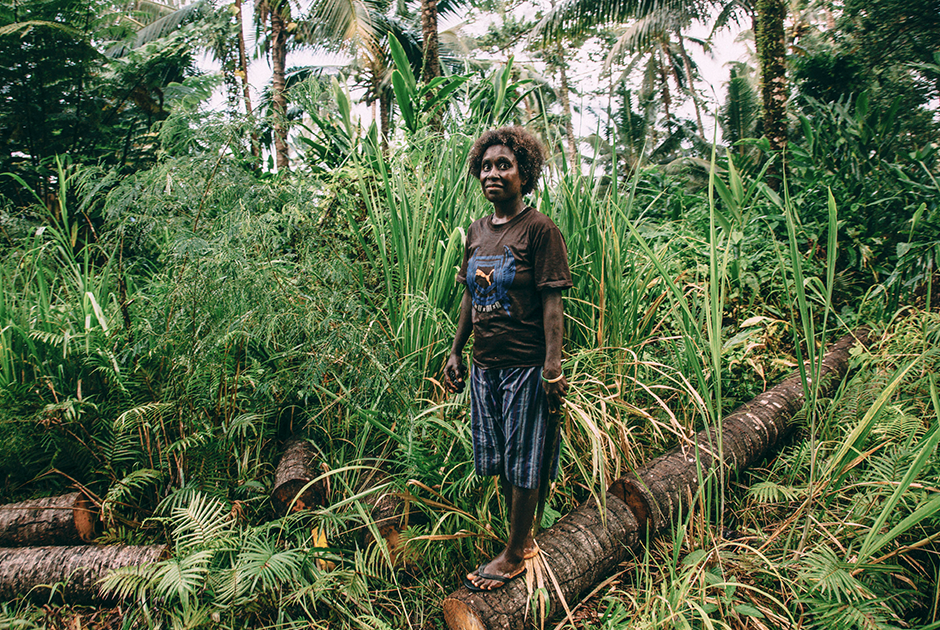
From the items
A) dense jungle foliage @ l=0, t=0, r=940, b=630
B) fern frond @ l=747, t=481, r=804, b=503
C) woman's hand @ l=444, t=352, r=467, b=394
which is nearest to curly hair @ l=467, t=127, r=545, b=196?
dense jungle foliage @ l=0, t=0, r=940, b=630

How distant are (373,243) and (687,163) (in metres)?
10.3

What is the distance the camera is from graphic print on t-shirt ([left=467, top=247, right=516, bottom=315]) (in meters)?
1.70

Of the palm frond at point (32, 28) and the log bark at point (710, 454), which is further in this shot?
the palm frond at point (32, 28)

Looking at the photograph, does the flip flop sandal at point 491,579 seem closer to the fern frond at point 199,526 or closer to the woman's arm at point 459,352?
the woman's arm at point 459,352

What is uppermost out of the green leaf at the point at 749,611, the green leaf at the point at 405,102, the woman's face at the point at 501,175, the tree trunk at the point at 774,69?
the tree trunk at the point at 774,69

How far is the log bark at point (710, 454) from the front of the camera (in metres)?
1.99

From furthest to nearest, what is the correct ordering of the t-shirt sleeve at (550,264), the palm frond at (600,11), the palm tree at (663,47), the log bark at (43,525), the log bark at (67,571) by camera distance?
1. the palm tree at (663,47)
2. the palm frond at (600,11)
3. the log bark at (43,525)
4. the log bark at (67,571)
5. the t-shirt sleeve at (550,264)

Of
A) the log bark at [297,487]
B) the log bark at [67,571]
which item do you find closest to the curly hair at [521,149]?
the log bark at [297,487]

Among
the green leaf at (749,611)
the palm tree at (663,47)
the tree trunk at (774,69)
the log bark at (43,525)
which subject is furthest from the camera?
the palm tree at (663,47)

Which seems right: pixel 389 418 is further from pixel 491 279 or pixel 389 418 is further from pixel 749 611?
pixel 749 611

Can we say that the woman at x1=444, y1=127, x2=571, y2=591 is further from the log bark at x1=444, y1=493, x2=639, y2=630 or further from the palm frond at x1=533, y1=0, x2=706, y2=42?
the palm frond at x1=533, y1=0, x2=706, y2=42

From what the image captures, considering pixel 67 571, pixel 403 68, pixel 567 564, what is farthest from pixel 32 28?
pixel 567 564

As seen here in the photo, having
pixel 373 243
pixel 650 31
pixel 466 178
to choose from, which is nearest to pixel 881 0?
pixel 466 178

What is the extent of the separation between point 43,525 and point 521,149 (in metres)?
2.48
